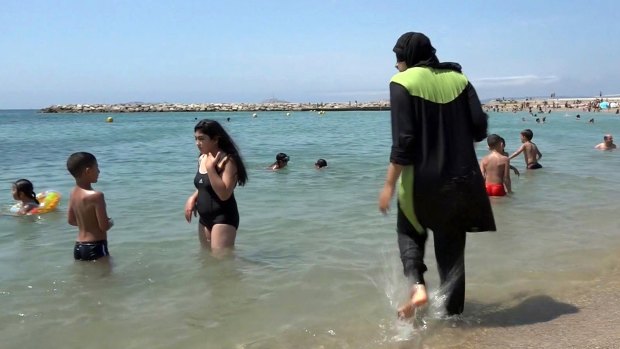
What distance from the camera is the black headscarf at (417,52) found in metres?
3.29

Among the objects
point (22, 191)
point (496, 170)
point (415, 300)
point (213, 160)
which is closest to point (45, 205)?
point (22, 191)

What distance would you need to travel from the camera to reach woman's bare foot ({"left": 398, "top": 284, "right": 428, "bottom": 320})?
3318 mm

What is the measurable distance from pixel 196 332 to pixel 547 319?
2.43 meters

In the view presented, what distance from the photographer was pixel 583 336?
333cm

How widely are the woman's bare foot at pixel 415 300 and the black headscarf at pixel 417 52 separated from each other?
137cm

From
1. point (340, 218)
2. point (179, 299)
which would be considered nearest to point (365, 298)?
point (179, 299)

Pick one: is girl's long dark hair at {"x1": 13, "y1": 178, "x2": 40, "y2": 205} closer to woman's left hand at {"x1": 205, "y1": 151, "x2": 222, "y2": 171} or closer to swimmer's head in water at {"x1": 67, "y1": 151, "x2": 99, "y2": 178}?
swimmer's head in water at {"x1": 67, "y1": 151, "x2": 99, "y2": 178}

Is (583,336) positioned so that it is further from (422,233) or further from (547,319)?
(422,233)

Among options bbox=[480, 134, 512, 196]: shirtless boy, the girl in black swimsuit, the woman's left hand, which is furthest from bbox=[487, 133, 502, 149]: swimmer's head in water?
the woman's left hand

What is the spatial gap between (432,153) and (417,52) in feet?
2.06

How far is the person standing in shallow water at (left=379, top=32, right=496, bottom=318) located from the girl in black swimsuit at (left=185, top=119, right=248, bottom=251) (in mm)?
1850

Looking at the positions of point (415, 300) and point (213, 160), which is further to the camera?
point (213, 160)

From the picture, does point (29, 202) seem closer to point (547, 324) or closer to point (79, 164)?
point (79, 164)

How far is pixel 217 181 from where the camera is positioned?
472 cm
